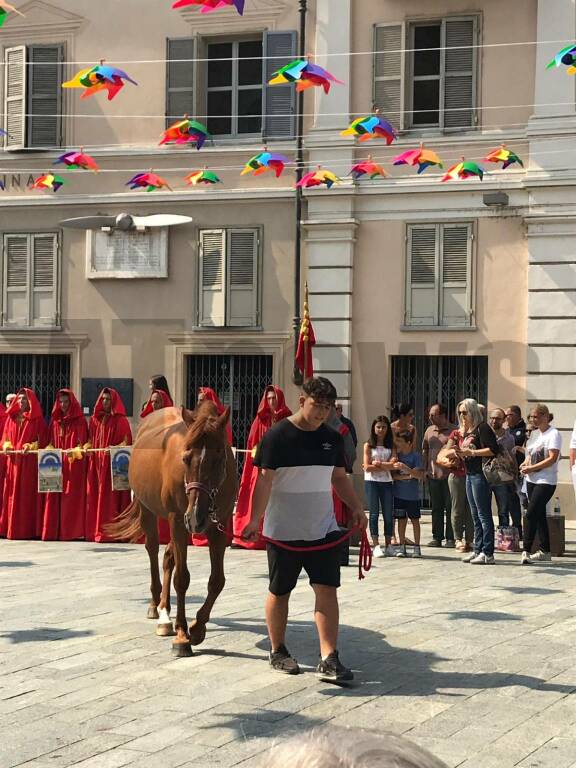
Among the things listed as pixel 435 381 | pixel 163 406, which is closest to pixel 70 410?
pixel 163 406

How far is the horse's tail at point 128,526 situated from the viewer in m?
10.1

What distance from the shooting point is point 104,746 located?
18.8 feet

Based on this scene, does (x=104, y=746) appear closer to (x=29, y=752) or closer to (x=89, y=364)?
(x=29, y=752)

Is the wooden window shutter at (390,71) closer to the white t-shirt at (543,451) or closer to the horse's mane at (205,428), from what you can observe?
the white t-shirt at (543,451)

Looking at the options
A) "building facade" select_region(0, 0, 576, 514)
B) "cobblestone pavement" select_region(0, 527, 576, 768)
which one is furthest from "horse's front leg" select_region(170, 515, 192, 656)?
"building facade" select_region(0, 0, 576, 514)

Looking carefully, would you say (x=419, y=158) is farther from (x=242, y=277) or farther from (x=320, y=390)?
(x=320, y=390)

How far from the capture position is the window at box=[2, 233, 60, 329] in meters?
21.2

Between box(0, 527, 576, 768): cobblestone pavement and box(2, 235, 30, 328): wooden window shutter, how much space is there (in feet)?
34.1

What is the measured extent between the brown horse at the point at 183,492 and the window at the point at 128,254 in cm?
1114

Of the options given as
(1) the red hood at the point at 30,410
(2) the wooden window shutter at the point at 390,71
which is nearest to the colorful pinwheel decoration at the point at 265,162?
(2) the wooden window shutter at the point at 390,71

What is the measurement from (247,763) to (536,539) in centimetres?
925

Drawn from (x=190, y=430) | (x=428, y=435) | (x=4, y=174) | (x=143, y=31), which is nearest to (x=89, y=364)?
(x=4, y=174)

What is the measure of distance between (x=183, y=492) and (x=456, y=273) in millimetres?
11981

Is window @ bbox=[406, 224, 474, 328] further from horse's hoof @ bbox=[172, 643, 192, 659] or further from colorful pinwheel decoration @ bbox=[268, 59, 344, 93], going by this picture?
horse's hoof @ bbox=[172, 643, 192, 659]
